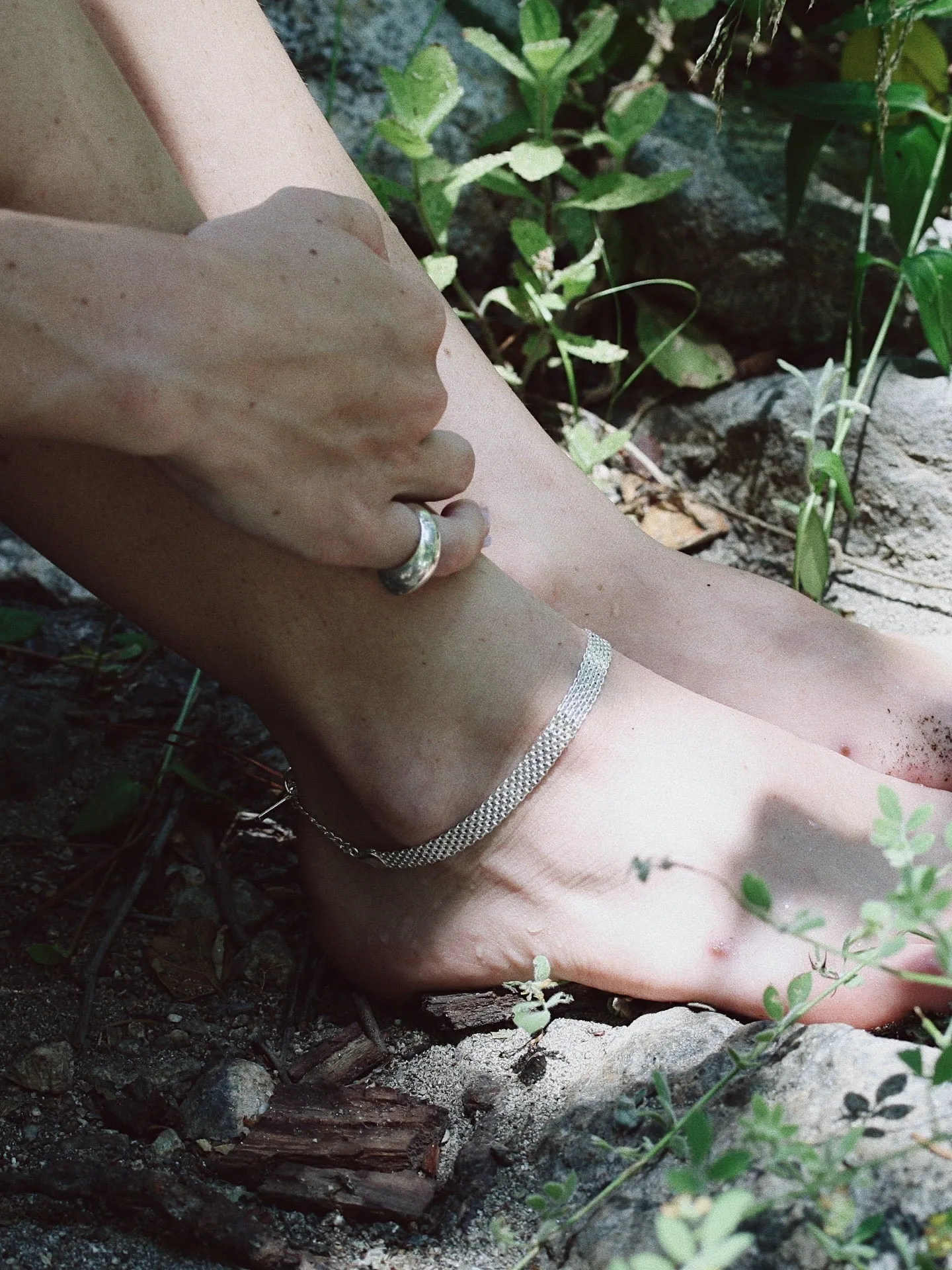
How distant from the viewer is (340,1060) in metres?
1.23

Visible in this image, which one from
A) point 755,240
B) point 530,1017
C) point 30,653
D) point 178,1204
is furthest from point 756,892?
point 755,240

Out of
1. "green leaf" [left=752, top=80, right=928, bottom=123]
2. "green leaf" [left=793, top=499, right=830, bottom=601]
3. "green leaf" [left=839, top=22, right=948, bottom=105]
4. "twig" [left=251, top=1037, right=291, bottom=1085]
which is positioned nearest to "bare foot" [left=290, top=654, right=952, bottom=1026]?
"twig" [left=251, top=1037, right=291, bottom=1085]

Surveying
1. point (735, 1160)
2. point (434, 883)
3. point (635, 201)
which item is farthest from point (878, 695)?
point (635, 201)

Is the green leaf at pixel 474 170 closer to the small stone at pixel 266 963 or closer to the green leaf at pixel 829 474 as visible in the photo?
the green leaf at pixel 829 474

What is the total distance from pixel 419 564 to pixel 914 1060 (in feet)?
1.87

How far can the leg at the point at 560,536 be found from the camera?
1.40 meters

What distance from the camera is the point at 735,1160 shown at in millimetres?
771

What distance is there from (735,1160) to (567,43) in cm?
166

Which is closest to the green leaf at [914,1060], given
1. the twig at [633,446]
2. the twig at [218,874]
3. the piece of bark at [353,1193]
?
the piece of bark at [353,1193]

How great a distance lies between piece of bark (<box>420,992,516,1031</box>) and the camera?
1260 millimetres

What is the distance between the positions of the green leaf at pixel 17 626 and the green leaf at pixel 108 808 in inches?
10.0

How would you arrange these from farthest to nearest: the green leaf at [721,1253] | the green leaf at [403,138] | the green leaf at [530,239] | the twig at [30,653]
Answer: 1. the green leaf at [530,239]
2. the green leaf at [403,138]
3. the twig at [30,653]
4. the green leaf at [721,1253]

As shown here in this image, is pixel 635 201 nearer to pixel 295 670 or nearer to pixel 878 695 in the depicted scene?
pixel 878 695

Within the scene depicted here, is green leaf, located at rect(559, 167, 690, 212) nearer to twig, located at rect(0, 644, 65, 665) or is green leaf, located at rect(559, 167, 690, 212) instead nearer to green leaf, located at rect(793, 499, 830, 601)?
green leaf, located at rect(793, 499, 830, 601)
